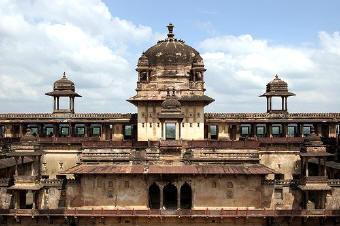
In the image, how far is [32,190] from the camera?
109 ft

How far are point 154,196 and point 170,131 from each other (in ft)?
18.6

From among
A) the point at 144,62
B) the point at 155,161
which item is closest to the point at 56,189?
the point at 155,161

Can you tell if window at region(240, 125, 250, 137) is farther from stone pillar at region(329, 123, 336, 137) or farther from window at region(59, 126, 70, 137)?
window at region(59, 126, 70, 137)

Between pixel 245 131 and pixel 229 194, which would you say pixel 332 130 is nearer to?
pixel 245 131

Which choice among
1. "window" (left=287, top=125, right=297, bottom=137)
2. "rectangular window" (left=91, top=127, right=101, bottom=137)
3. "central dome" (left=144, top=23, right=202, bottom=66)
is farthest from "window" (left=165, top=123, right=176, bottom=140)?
"window" (left=287, top=125, right=297, bottom=137)

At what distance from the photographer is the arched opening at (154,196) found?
114 feet

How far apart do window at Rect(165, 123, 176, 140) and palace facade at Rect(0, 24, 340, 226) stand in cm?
8

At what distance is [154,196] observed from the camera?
115 feet

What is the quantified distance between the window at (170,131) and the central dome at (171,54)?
22.8ft

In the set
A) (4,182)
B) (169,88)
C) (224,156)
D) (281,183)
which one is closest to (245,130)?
(169,88)

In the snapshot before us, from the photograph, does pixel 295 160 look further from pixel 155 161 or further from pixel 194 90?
pixel 155 161

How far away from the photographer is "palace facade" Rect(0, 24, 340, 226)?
1296 inches

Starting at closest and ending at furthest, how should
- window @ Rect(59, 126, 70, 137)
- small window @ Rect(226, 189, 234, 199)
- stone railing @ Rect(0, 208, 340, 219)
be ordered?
stone railing @ Rect(0, 208, 340, 219)
small window @ Rect(226, 189, 234, 199)
window @ Rect(59, 126, 70, 137)

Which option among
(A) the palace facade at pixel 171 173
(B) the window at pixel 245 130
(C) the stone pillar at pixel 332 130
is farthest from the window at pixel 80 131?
(C) the stone pillar at pixel 332 130
